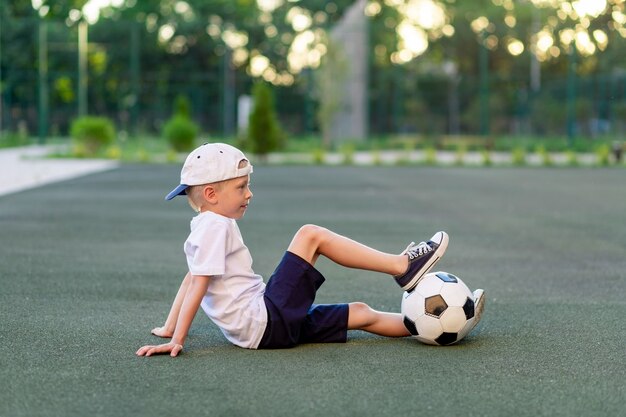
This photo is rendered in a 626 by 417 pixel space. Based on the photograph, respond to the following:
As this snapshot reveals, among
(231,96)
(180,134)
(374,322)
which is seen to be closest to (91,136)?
(180,134)

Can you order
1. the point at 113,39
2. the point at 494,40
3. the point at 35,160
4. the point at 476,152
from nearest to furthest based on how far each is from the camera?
the point at 35,160
the point at 476,152
the point at 113,39
the point at 494,40

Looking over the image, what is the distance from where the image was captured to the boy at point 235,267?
456cm

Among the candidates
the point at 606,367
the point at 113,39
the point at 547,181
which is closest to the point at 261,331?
the point at 606,367

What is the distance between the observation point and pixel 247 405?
3.74 metres

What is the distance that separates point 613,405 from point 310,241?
60.0 inches

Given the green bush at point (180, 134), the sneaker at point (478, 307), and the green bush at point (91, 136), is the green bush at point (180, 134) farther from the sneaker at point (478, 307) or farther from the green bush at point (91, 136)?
the sneaker at point (478, 307)

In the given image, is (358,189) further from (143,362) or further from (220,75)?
(220,75)

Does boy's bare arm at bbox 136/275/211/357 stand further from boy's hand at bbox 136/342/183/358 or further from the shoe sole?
the shoe sole

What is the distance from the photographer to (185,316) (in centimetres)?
450

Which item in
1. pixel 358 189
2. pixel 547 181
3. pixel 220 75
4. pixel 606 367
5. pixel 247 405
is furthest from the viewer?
pixel 220 75

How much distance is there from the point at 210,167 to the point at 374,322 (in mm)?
1090

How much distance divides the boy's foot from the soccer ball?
71 millimetres

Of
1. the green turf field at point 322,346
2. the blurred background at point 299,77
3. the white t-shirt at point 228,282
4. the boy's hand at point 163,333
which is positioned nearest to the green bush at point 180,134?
the blurred background at point 299,77

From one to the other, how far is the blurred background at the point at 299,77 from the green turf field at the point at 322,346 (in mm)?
17832
